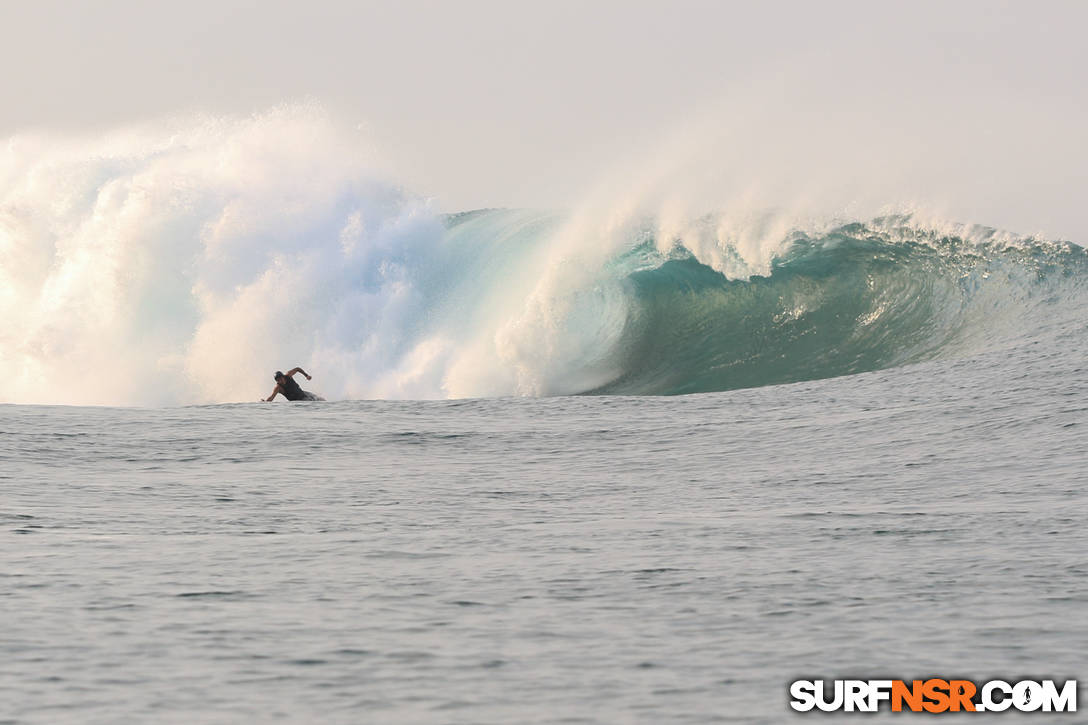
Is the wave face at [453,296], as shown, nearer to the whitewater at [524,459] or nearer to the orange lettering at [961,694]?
the whitewater at [524,459]

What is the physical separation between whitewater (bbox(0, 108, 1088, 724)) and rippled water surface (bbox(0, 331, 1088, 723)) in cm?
2

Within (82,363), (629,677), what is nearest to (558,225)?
(82,363)

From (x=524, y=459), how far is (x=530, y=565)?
12.8 feet

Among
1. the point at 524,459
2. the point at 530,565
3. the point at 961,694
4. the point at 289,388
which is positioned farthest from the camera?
the point at 289,388

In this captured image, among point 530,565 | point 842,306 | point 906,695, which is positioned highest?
point 842,306

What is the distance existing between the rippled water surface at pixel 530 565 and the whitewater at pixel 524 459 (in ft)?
0.08

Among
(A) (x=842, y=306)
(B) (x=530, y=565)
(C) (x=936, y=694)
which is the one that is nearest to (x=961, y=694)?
(C) (x=936, y=694)

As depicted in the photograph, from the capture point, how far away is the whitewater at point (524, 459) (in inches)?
166

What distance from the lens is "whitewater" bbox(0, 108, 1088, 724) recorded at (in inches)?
166

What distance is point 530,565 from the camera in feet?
19.1

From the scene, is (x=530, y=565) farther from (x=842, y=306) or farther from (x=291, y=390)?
(x=842, y=306)

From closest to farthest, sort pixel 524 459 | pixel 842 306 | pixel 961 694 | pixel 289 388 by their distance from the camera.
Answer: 1. pixel 961 694
2. pixel 524 459
3. pixel 289 388
4. pixel 842 306

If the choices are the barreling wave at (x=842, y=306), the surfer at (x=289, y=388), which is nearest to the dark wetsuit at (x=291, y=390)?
the surfer at (x=289, y=388)

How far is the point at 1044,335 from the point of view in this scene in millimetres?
15250
